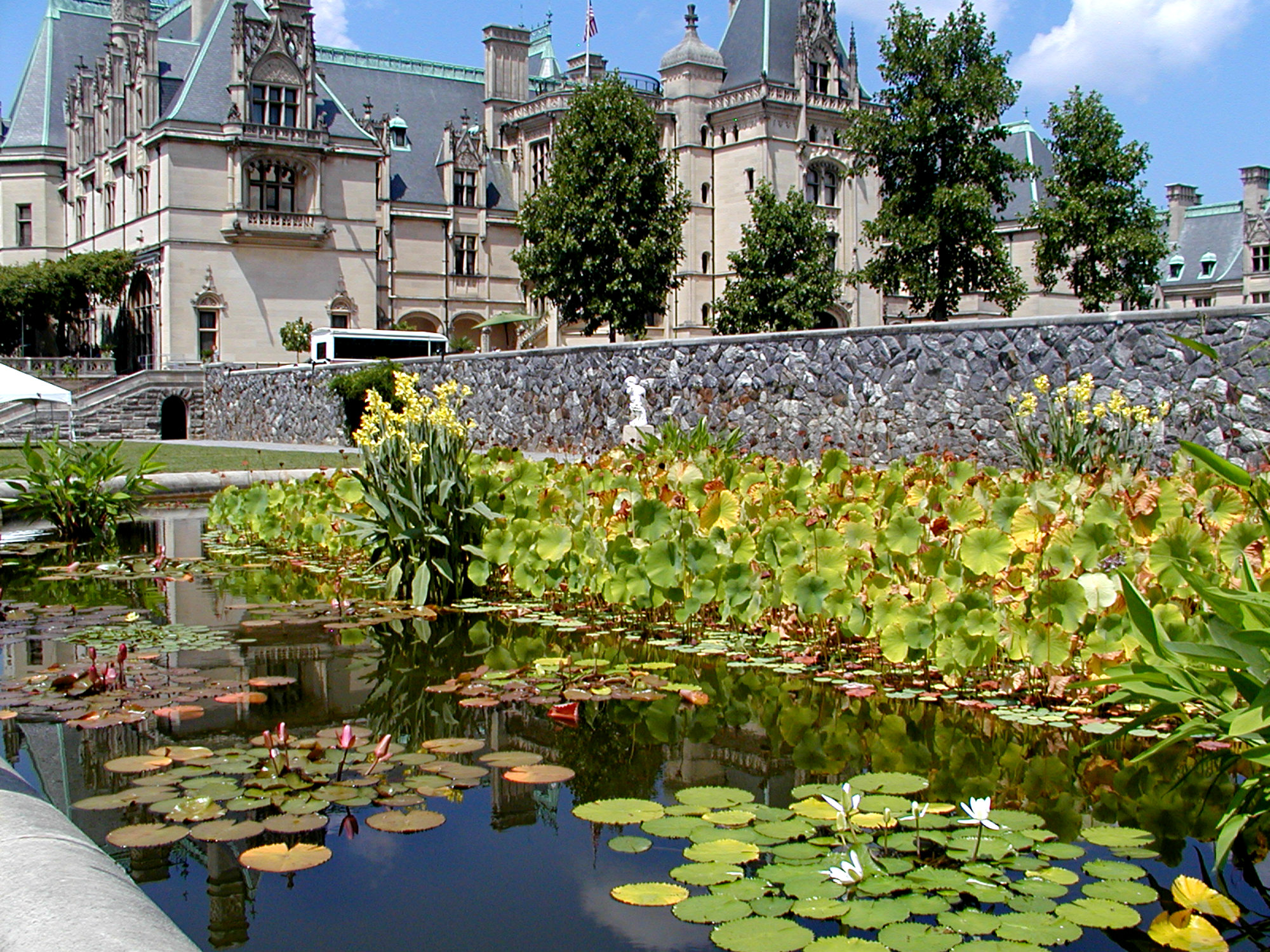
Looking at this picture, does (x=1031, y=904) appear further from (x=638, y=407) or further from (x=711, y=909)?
(x=638, y=407)

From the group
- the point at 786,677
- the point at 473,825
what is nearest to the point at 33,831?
the point at 473,825

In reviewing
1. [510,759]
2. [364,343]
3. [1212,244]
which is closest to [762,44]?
[364,343]

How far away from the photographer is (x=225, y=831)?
4.13 m

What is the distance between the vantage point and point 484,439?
92.7ft

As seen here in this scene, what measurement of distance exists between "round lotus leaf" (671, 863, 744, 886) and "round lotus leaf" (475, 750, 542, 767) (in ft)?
4.21

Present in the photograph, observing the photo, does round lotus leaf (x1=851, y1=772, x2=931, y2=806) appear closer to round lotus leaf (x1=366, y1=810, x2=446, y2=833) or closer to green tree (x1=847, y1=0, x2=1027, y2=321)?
round lotus leaf (x1=366, y1=810, x2=446, y2=833)

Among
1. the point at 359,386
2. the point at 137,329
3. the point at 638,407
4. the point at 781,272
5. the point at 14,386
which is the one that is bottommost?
the point at 638,407

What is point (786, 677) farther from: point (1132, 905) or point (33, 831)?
point (33, 831)

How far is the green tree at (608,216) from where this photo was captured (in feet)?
150

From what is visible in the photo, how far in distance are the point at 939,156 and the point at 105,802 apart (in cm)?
4266

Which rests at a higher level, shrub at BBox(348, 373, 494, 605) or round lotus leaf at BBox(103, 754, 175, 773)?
shrub at BBox(348, 373, 494, 605)

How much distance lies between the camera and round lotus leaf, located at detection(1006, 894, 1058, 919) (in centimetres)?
348

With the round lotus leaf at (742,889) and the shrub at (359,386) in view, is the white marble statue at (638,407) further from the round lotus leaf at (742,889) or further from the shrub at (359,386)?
the round lotus leaf at (742,889)

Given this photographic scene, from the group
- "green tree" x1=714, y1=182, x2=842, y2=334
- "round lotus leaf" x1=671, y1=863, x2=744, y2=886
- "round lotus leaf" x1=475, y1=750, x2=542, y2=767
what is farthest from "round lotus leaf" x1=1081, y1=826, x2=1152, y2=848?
"green tree" x1=714, y1=182, x2=842, y2=334
